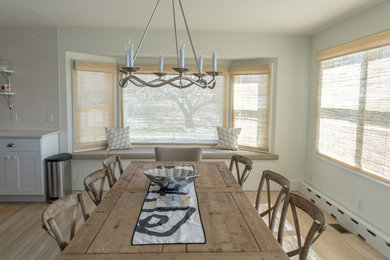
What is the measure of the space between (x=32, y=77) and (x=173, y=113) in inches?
88.5

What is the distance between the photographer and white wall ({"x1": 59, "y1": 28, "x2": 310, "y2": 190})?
4289 mm

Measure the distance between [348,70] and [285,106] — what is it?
1.20m

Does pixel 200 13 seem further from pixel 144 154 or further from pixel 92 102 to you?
pixel 92 102

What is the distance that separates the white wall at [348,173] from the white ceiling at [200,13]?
14 cm

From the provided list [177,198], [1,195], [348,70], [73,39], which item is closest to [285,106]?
[348,70]

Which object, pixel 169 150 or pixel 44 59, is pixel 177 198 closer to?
pixel 169 150

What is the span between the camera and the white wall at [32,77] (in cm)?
421

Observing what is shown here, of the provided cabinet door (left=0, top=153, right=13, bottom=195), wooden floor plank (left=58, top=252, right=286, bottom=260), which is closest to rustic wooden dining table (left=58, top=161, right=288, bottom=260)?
wooden floor plank (left=58, top=252, right=286, bottom=260)

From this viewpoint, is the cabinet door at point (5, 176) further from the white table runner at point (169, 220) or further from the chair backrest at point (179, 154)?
the white table runner at point (169, 220)

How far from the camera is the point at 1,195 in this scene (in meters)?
3.92

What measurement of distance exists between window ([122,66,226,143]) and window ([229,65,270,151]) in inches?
9.7

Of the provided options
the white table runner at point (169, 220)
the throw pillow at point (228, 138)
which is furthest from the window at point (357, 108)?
the white table runner at point (169, 220)

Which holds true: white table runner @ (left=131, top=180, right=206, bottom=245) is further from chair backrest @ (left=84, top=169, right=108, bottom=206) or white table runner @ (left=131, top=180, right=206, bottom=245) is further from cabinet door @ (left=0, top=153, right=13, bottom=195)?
cabinet door @ (left=0, top=153, right=13, bottom=195)

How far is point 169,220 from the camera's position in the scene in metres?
1.69
